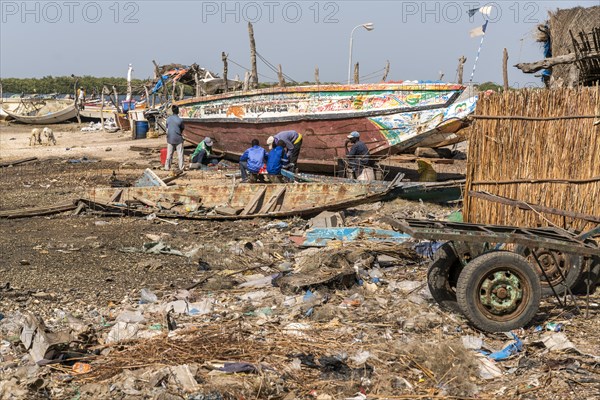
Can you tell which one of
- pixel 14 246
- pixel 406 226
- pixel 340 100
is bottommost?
pixel 14 246


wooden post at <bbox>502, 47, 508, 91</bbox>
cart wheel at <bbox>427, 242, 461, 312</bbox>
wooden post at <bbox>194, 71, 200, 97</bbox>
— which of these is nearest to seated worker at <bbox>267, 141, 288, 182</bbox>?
wooden post at <bbox>502, 47, 508, 91</bbox>

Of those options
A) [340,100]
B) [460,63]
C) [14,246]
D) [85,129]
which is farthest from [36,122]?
[14,246]

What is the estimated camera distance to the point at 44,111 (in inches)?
1452

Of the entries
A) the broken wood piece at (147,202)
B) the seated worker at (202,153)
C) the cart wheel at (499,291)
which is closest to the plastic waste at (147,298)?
the cart wheel at (499,291)

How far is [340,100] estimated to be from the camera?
15812 mm

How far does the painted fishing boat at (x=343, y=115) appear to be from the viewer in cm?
1477

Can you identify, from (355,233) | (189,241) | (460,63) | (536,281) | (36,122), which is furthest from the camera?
(36,122)

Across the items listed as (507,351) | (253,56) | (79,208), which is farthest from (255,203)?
(253,56)

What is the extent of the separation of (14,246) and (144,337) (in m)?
4.54

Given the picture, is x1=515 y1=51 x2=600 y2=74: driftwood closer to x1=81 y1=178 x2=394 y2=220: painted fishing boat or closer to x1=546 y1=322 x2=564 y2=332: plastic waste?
x1=81 y1=178 x2=394 y2=220: painted fishing boat

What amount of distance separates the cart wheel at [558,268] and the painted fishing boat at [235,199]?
382 centimetres

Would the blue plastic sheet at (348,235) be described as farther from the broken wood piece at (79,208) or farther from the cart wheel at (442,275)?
the broken wood piece at (79,208)

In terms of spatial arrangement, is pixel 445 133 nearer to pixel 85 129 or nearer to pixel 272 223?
pixel 272 223

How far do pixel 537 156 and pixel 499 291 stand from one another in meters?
2.47
